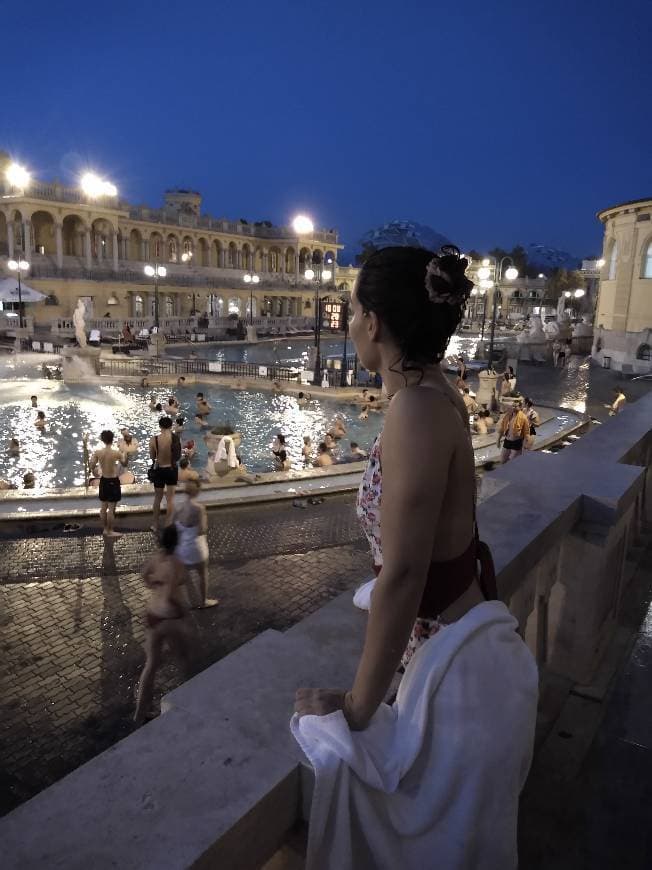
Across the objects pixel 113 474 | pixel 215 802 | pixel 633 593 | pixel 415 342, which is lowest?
pixel 113 474

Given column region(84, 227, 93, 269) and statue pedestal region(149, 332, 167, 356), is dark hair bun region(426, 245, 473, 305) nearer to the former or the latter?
statue pedestal region(149, 332, 167, 356)

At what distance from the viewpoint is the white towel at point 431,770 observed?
1.52 meters

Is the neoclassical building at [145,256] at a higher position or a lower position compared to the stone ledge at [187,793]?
higher

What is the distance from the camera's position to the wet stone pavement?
5414 mm

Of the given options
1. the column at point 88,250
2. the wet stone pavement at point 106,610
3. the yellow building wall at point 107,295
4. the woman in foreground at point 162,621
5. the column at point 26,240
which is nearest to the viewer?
the wet stone pavement at point 106,610

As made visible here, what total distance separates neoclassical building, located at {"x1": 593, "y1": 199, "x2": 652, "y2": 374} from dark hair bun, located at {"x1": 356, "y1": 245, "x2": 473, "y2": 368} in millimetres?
31302

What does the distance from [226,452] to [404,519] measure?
12.6m

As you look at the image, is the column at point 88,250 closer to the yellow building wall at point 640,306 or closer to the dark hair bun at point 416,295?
the yellow building wall at point 640,306

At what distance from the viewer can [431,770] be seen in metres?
1.55

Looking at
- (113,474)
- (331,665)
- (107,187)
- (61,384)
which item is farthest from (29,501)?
(107,187)

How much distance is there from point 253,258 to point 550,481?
247 ft

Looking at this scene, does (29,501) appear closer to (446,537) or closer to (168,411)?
(168,411)

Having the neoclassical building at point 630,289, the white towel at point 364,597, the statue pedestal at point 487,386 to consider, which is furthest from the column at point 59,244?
the white towel at point 364,597

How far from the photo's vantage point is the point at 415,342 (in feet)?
5.73
